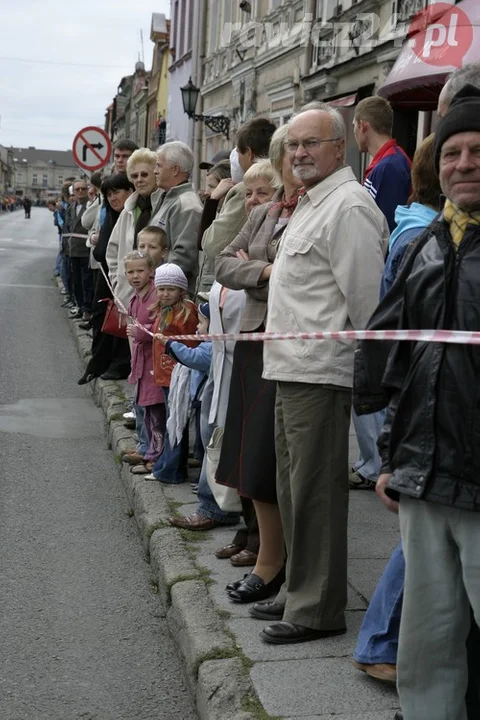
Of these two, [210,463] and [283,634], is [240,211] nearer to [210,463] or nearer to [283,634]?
[210,463]

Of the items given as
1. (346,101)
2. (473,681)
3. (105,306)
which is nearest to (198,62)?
(346,101)

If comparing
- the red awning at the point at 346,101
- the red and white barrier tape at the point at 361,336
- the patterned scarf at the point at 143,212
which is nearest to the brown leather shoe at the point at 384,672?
the red and white barrier tape at the point at 361,336

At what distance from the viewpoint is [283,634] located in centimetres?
445

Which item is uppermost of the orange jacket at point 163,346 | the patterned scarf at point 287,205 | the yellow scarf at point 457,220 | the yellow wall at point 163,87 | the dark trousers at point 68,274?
the yellow wall at point 163,87

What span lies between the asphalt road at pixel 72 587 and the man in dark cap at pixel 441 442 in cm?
139

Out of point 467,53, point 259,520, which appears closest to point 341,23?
point 467,53

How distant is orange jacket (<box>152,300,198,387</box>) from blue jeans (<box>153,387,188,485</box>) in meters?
0.39

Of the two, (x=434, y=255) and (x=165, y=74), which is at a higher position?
(x=165, y=74)

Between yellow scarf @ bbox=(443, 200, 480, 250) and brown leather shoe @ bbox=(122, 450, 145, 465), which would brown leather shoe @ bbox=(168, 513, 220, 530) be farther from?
yellow scarf @ bbox=(443, 200, 480, 250)

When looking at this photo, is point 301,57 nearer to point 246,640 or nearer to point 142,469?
point 142,469

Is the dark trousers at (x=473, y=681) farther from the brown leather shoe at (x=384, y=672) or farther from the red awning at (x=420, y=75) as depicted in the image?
the red awning at (x=420, y=75)

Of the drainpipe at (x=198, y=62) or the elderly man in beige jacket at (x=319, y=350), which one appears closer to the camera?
the elderly man in beige jacket at (x=319, y=350)

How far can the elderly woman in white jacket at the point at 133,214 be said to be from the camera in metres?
9.06

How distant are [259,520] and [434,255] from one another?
7.69 ft
